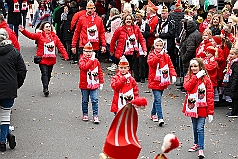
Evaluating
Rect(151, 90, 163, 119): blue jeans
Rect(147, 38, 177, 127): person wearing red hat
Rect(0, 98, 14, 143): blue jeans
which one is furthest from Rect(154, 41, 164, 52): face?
Rect(0, 98, 14, 143): blue jeans

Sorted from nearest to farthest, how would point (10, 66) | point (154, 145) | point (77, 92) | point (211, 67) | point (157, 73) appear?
point (10, 66)
point (154, 145)
point (157, 73)
point (211, 67)
point (77, 92)

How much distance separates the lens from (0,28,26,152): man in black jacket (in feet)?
29.9

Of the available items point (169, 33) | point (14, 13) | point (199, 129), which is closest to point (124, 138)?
point (199, 129)

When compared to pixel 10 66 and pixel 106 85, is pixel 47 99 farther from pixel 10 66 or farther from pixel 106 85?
pixel 10 66

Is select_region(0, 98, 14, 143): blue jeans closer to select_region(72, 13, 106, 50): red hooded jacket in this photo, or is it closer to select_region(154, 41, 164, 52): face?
select_region(154, 41, 164, 52): face

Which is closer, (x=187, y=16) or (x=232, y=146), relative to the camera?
(x=232, y=146)

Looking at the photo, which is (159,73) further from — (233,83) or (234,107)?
(234,107)

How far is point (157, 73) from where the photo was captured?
1131 cm

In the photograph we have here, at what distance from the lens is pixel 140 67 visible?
15.7 meters

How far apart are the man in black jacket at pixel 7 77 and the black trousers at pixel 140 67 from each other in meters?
6.73

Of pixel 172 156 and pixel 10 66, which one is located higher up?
pixel 10 66

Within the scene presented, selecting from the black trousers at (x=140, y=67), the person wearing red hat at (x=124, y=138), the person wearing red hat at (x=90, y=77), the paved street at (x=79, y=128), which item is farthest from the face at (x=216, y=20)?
the person wearing red hat at (x=124, y=138)

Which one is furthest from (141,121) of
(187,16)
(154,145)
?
(187,16)

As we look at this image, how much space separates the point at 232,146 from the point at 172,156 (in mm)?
1274
